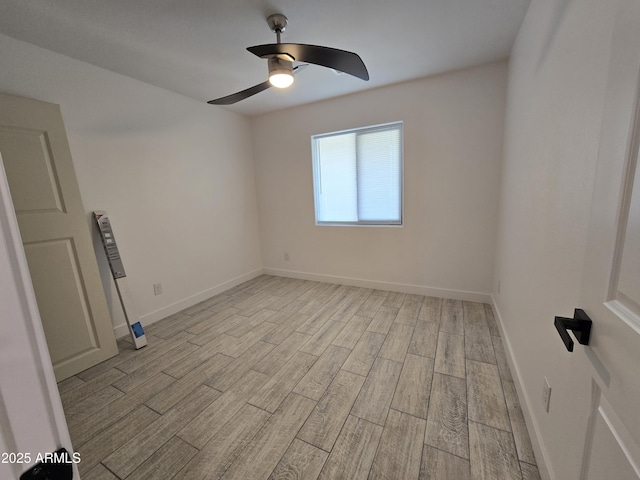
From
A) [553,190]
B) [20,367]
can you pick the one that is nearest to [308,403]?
[20,367]

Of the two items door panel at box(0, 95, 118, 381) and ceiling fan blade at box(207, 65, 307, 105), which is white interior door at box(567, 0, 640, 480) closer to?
ceiling fan blade at box(207, 65, 307, 105)

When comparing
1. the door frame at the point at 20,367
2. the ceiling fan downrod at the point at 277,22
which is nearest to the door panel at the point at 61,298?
the door frame at the point at 20,367

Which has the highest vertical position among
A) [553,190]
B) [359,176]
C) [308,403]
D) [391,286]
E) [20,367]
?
[359,176]

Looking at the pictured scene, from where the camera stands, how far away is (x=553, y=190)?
1.19 meters

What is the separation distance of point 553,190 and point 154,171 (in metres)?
3.29

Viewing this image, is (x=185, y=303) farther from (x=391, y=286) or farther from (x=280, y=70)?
(x=280, y=70)

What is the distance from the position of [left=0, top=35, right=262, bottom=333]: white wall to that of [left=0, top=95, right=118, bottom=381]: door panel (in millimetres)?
230

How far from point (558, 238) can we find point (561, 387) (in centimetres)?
60

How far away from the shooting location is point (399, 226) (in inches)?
124

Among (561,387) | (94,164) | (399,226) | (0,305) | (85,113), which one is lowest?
(561,387)

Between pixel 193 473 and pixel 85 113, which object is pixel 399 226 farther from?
pixel 85 113

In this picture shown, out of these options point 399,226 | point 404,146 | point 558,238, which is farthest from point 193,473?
point 404,146

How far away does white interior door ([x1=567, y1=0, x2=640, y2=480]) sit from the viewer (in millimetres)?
486

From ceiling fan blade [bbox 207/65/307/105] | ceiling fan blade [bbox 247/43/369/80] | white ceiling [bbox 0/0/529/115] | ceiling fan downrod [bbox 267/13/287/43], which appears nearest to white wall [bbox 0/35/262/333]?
white ceiling [bbox 0/0/529/115]
